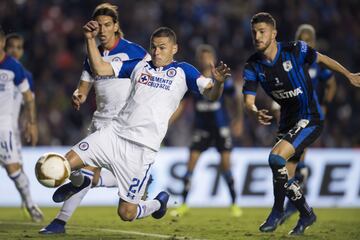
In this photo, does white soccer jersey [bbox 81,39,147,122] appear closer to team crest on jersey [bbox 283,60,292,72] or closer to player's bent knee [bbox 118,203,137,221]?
player's bent knee [bbox 118,203,137,221]

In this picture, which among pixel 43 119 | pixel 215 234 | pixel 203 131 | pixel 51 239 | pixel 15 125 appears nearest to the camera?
pixel 51 239

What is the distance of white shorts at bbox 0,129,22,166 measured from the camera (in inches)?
454

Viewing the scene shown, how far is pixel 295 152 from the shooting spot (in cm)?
926

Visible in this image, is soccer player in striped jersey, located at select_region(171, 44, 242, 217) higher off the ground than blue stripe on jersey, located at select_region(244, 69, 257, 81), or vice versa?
blue stripe on jersey, located at select_region(244, 69, 257, 81)

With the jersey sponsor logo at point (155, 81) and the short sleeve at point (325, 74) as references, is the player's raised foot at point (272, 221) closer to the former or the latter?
the jersey sponsor logo at point (155, 81)

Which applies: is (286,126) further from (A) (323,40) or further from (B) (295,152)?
(A) (323,40)

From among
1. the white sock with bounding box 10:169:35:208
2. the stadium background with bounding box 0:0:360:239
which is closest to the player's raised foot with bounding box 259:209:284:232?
the stadium background with bounding box 0:0:360:239

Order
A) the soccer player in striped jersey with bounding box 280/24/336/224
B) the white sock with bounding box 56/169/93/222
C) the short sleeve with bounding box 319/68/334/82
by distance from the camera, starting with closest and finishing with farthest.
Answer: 1. the white sock with bounding box 56/169/93/222
2. the soccer player in striped jersey with bounding box 280/24/336/224
3. the short sleeve with bounding box 319/68/334/82

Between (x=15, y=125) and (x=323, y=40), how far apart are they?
33.9 feet

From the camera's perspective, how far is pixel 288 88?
938 centimetres

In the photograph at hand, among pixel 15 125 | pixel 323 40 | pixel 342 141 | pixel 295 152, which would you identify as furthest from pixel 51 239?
pixel 323 40

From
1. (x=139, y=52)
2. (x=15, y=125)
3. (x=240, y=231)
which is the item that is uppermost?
(x=139, y=52)

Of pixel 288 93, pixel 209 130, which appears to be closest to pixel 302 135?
pixel 288 93

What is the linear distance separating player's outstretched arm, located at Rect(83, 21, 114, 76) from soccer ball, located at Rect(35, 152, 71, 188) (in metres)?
1.00
